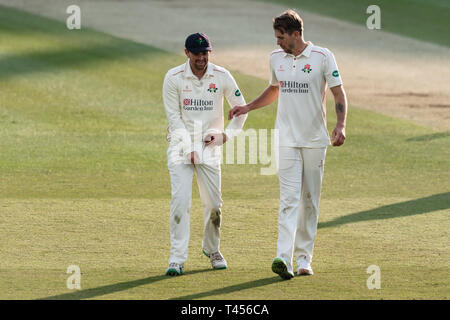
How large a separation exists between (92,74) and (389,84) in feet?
18.9

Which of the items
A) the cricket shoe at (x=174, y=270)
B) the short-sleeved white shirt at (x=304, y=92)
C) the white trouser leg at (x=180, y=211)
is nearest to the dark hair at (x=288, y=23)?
the short-sleeved white shirt at (x=304, y=92)

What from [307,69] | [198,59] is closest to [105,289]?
[198,59]

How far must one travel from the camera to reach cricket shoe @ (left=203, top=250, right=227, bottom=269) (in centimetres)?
786

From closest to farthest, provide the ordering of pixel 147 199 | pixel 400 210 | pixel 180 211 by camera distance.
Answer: pixel 180 211 → pixel 400 210 → pixel 147 199

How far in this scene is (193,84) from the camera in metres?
7.74

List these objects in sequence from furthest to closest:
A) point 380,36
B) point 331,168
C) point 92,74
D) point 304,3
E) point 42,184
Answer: point 304,3 → point 380,36 → point 92,74 → point 331,168 → point 42,184

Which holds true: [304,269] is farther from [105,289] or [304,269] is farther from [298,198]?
[105,289]

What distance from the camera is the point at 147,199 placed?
35.0 ft

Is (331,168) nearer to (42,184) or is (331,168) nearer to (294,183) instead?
(42,184)

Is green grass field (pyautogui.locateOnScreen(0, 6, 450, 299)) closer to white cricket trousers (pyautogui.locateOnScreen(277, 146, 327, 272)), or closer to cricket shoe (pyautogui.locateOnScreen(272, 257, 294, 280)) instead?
cricket shoe (pyautogui.locateOnScreen(272, 257, 294, 280))

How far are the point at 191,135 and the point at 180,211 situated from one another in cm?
67

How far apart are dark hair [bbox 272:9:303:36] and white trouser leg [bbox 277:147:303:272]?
39.4 inches

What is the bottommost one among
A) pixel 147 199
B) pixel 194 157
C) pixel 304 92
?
pixel 147 199

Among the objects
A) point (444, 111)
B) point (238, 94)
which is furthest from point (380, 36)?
point (238, 94)
